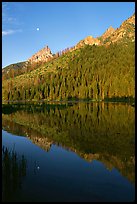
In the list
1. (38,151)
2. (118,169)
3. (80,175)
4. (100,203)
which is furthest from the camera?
(38,151)

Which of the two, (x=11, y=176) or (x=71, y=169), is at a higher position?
(x=11, y=176)

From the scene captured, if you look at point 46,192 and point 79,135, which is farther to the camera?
point 79,135

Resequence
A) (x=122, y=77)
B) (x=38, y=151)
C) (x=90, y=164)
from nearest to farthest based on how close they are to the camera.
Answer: (x=90, y=164)
(x=38, y=151)
(x=122, y=77)

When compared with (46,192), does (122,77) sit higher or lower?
higher

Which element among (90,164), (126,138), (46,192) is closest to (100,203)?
(46,192)

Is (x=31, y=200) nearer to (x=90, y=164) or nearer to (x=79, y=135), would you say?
(x=90, y=164)

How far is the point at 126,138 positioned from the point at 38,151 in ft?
38.0

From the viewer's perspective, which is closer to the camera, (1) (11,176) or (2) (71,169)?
(1) (11,176)

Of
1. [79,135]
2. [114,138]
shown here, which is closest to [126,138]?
[114,138]

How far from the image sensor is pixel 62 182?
17.9 meters

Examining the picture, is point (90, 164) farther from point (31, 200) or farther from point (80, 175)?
point (31, 200)

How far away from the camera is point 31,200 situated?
581 inches

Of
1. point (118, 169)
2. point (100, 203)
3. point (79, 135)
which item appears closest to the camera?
point (100, 203)

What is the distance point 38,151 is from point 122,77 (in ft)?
582
